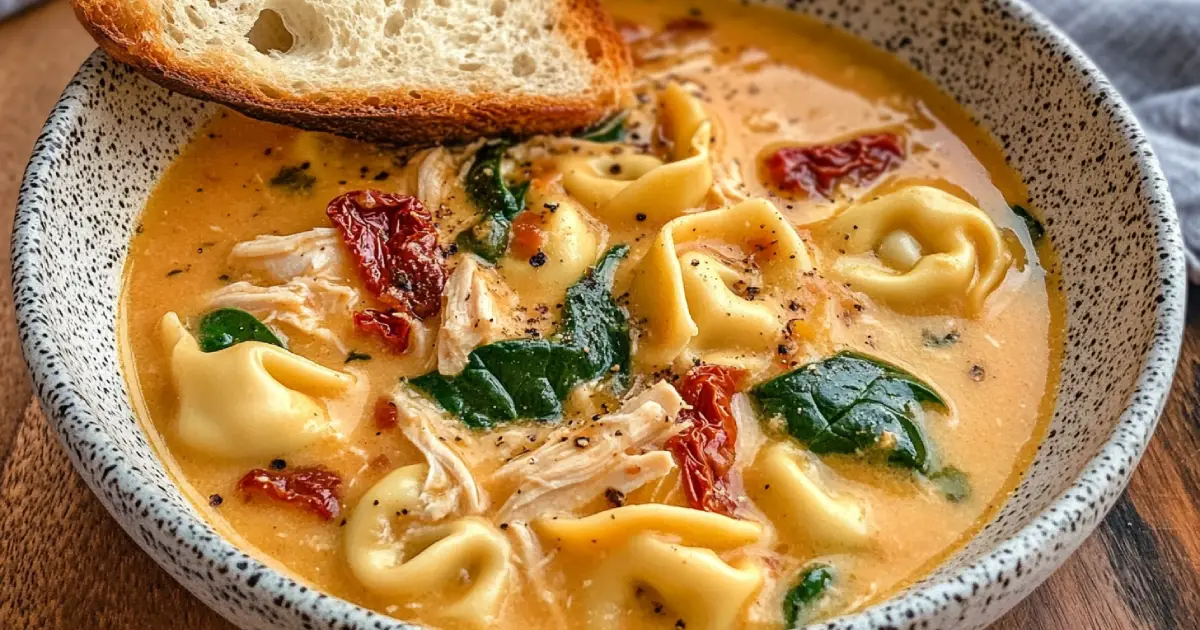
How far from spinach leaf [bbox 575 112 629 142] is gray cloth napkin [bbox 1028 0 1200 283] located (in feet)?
5.87

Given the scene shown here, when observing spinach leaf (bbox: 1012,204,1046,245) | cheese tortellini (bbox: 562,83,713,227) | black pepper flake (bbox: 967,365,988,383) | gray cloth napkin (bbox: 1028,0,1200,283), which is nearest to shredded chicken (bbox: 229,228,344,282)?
cheese tortellini (bbox: 562,83,713,227)

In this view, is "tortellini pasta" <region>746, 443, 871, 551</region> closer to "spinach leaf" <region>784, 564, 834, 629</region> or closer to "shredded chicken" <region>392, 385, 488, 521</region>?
"spinach leaf" <region>784, 564, 834, 629</region>

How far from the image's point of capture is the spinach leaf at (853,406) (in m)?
2.78

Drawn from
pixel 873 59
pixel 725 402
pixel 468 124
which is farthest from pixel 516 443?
pixel 873 59

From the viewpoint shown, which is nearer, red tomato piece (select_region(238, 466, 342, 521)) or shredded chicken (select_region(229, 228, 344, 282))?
red tomato piece (select_region(238, 466, 342, 521))

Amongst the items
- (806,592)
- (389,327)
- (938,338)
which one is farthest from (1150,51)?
(389,327)

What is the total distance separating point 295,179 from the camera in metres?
3.42

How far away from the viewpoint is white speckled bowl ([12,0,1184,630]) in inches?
86.8

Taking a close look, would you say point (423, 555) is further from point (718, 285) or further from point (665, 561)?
point (718, 285)

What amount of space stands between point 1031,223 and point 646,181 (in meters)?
1.19

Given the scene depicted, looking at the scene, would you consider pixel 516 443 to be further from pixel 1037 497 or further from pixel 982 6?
pixel 982 6

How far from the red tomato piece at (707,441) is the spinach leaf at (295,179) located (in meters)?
1.34

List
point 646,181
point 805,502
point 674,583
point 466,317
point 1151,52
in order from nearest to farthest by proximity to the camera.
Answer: point 674,583
point 805,502
point 466,317
point 646,181
point 1151,52

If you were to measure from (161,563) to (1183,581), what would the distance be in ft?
7.96
